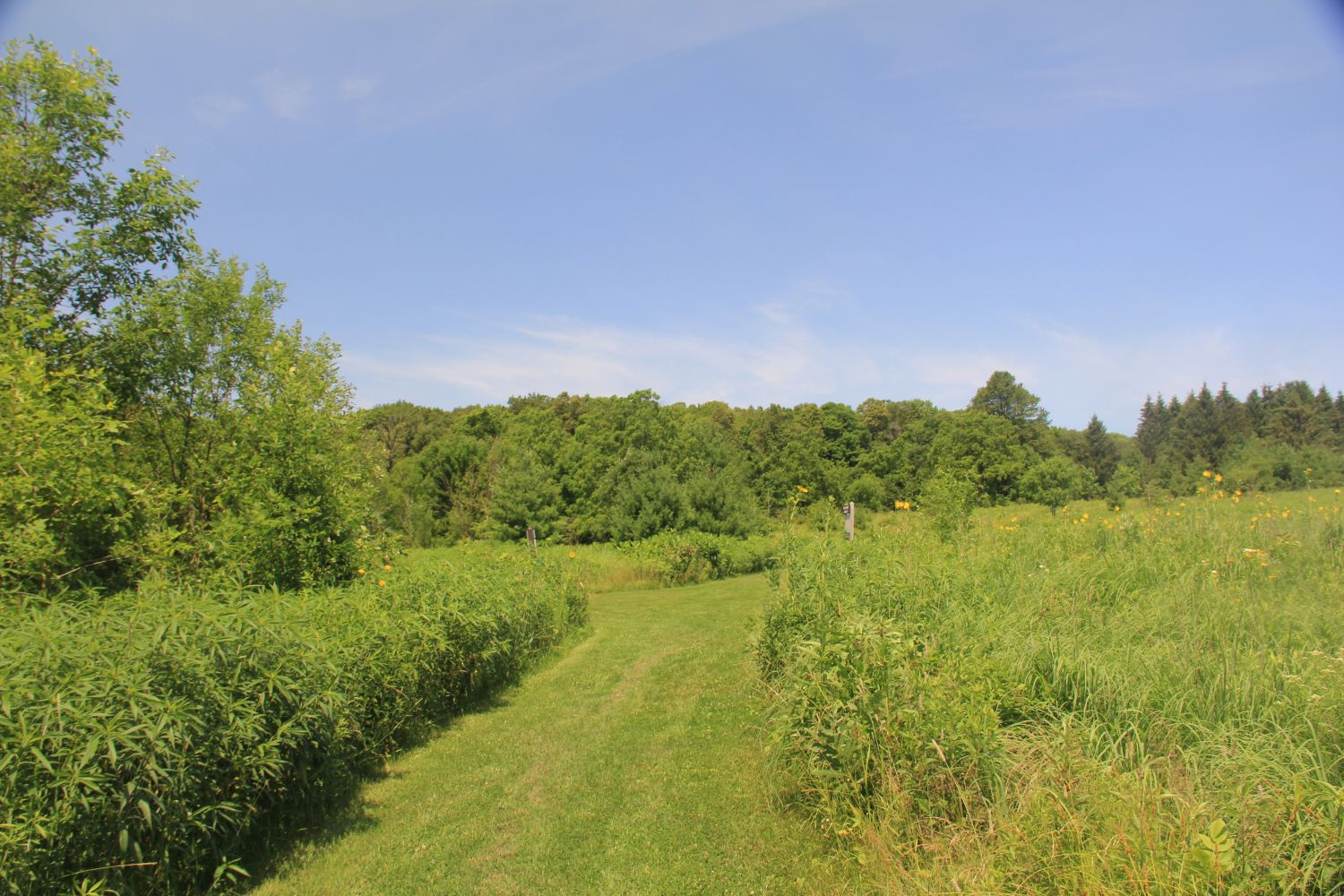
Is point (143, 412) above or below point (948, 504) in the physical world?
above

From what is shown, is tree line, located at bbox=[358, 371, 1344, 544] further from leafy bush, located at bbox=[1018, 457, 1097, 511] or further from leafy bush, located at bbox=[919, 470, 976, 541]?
leafy bush, located at bbox=[919, 470, 976, 541]

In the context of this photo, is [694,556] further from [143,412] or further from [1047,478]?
[1047,478]

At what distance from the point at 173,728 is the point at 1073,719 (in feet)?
16.9

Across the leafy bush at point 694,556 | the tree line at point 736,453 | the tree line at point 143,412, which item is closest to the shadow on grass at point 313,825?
the tree line at point 143,412

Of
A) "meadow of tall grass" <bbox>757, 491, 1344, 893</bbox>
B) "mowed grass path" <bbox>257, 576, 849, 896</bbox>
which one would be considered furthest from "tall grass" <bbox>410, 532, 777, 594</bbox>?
"meadow of tall grass" <bbox>757, 491, 1344, 893</bbox>

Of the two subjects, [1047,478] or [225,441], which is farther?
[1047,478]

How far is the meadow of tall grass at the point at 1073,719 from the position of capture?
9.94ft

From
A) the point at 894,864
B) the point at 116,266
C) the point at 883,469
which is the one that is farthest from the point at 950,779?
the point at 883,469

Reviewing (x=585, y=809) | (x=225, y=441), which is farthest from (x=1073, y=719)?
(x=225, y=441)

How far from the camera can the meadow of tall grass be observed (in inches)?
119

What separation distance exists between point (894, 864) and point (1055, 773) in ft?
3.09

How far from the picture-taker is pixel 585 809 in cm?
558

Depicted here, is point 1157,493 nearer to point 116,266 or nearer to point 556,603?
point 556,603

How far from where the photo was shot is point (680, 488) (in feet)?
89.5
